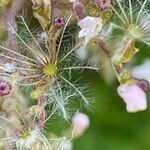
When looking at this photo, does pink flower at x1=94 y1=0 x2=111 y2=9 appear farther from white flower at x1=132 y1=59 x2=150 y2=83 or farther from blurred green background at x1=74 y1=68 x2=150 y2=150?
blurred green background at x1=74 y1=68 x2=150 y2=150

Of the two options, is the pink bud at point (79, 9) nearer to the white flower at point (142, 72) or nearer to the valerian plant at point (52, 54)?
the valerian plant at point (52, 54)

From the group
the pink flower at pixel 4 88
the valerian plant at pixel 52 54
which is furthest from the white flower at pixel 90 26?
the pink flower at pixel 4 88

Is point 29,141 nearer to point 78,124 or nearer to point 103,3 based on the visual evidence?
point 78,124

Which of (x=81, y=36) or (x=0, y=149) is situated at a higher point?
(x=81, y=36)

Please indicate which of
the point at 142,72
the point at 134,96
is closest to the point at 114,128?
the point at 142,72

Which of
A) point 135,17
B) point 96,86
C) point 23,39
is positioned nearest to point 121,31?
point 135,17

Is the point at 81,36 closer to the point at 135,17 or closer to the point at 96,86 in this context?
the point at 135,17

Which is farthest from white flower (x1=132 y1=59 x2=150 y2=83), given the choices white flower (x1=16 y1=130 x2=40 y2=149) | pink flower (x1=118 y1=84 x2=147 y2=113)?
white flower (x1=16 y1=130 x2=40 y2=149)
